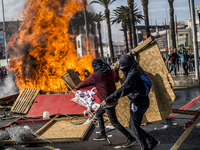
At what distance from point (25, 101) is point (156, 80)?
19.5 feet

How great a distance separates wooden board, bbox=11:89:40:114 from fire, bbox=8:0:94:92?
246cm

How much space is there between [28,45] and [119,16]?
34.3 meters

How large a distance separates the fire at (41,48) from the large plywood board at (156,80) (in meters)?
7.01

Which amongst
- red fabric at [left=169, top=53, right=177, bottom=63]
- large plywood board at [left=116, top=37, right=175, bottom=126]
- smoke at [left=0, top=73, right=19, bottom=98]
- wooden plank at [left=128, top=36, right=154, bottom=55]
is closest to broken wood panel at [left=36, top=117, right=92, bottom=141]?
large plywood board at [left=116, top=37, right=175, bottom=126]

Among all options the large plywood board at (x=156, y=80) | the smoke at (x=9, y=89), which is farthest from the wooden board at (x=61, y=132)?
the smoke at (x=9, y=89)

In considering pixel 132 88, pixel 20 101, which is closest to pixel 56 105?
pixel 20 101

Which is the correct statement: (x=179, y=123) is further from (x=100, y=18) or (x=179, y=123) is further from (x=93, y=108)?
(x=100, y=18)

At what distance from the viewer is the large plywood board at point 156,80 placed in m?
4.98

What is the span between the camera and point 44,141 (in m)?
5.40

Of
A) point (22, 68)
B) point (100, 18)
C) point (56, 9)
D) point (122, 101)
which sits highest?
point (100, 18)

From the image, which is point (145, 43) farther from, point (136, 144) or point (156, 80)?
point (136, 144)

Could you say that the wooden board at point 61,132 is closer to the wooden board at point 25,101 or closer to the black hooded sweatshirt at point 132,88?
the black hooded sweatshirt at point 132,88

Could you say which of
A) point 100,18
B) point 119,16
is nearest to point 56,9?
point 100,18

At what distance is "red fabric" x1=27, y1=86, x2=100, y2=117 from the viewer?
773cm
